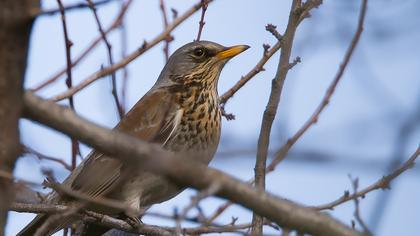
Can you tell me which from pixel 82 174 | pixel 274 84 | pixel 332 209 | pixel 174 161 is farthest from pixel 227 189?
pixel 82 174

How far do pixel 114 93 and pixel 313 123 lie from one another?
5.24 feet

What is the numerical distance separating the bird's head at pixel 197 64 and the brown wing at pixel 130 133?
1.33ft

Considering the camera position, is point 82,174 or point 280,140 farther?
point 82,174

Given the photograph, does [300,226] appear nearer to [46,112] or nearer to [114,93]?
[46,112]

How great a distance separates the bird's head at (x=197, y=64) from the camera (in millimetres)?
6980

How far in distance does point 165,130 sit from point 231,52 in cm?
113

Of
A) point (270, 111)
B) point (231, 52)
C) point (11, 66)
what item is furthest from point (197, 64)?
point (11, 66)

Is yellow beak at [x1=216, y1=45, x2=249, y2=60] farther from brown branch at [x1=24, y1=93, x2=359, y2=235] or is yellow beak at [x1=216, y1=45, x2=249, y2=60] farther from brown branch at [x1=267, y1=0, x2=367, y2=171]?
brown branch at [x1=24, y1=93, x2=359, y2=235]

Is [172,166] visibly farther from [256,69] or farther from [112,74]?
[256,69]

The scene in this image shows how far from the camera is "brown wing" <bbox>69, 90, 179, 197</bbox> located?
618cm

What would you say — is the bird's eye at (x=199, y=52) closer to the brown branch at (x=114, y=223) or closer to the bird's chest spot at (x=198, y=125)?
the bird's chest spot at (x=198, y=125)

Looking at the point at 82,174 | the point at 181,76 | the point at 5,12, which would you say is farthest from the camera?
the point at 181,76

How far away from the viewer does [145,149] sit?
2.30 meters

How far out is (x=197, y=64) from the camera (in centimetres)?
717
